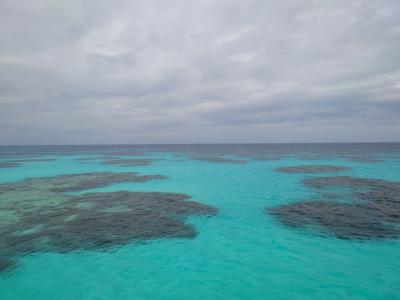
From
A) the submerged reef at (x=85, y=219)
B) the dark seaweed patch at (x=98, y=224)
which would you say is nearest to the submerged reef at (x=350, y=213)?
the dark seaweed patch at (x=98, y=224)

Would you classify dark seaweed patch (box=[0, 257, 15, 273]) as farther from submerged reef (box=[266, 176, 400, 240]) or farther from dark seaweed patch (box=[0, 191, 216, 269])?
submerged reef (box=[266, 176, 400, 240])

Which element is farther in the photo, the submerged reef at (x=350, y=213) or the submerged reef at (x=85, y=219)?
the submerged reef at (x=350, y=213)

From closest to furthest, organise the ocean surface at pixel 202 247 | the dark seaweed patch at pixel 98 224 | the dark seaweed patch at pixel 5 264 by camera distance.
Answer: the ocean surface at pixel 202 247, the dark seaweed patch at pixel 5 264, the dark seaweed patch at pixel 98 224

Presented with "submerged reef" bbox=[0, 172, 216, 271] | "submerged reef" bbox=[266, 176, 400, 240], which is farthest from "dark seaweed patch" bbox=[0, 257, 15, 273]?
"submerged reef" bbox=[266, 176, 400, 240]

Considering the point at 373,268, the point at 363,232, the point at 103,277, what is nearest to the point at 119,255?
the point at 103,277

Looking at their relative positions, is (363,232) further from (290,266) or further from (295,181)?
(295,181)

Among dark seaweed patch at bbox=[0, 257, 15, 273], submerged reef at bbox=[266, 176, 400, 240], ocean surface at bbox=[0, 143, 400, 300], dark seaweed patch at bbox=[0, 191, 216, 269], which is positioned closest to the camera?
ocean surface at bbox=[0, 143, 400, 300]

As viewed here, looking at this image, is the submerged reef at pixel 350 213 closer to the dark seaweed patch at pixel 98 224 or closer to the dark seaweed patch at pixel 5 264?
the dark seaweed patch at pixel 98 224
